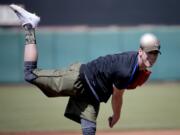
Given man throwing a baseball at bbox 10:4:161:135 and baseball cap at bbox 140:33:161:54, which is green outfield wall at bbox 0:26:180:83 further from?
baseball cap at bbox 140:33:161:54

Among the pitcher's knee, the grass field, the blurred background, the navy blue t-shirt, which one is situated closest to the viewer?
the navy blue t-shirt

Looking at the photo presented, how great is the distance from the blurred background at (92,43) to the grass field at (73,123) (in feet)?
0.05

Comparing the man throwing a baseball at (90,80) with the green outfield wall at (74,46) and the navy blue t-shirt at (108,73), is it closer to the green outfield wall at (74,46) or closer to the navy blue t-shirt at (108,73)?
the navy blue t-shirt at (108,73)

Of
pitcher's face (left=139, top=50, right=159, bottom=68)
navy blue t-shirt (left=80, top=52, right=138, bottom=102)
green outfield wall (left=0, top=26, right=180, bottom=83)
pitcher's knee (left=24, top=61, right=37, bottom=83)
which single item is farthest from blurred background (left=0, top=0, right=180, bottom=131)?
pitcher's face (left=139, top=50, right=159, bottom=68)

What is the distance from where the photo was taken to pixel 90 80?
5625 millimetres

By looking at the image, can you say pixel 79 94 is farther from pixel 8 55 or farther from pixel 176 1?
pixel 176 1

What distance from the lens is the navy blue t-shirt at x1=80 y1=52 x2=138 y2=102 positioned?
5.40 meters

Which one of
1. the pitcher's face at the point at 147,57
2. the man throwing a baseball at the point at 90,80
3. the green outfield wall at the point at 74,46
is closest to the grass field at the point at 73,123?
the green outfield wall at the point at 74,46

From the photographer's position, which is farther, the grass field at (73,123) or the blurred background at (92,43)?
the blurred background at (92,43)

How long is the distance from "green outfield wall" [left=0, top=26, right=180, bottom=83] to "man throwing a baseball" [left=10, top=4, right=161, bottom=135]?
968 cm

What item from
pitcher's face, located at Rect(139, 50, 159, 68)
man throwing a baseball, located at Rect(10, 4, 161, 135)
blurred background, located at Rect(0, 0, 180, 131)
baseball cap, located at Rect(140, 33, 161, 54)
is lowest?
blurred background, located at Rect(0, 0, 180, 131)

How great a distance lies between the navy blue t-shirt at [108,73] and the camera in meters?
5.40

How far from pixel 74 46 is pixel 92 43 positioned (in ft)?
1.56

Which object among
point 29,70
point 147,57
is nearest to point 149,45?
point 147,57
